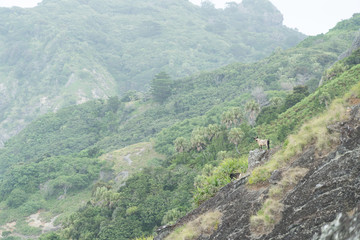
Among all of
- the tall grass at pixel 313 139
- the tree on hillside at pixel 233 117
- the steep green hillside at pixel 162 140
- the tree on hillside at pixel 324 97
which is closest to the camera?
the tall grass at pixel 313 139

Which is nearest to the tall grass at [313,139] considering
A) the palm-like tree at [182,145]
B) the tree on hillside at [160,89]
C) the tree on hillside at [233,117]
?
the tree on hillside at [233,117]

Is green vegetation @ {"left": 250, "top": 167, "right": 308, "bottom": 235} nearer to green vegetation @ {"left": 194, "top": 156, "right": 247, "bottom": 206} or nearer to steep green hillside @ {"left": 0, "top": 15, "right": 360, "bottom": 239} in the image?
green vegetation @ {"left": 194, "top": 156, "right": 247, "bottom": 206}

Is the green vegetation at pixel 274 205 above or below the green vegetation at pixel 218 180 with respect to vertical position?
above

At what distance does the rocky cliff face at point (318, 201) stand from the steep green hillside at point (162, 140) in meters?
6.92

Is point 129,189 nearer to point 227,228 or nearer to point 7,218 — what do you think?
point 7,218

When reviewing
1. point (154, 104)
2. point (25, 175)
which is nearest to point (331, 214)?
point (25, 175)

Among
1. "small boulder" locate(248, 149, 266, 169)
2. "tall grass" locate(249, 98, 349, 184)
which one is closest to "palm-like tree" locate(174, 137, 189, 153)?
"small boulder" locate(248, 149, 266, 169)

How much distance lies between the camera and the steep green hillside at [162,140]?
209 ft

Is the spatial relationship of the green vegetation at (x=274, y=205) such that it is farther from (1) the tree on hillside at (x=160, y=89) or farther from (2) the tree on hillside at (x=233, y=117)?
(1) the tree on hillside at (x=160, y=89)

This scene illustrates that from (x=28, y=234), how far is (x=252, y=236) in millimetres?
89986

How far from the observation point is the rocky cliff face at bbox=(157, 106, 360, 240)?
8594 mm

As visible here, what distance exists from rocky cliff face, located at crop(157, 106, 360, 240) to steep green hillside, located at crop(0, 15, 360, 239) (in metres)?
6.92

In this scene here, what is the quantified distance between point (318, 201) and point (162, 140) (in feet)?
375

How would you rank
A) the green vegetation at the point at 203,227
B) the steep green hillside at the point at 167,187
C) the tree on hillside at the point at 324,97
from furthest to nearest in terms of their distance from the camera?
the tree on hillside at the point at 324,97, the steep green hillside at the point at 167,187, the green vegetation at the point at 203,227
